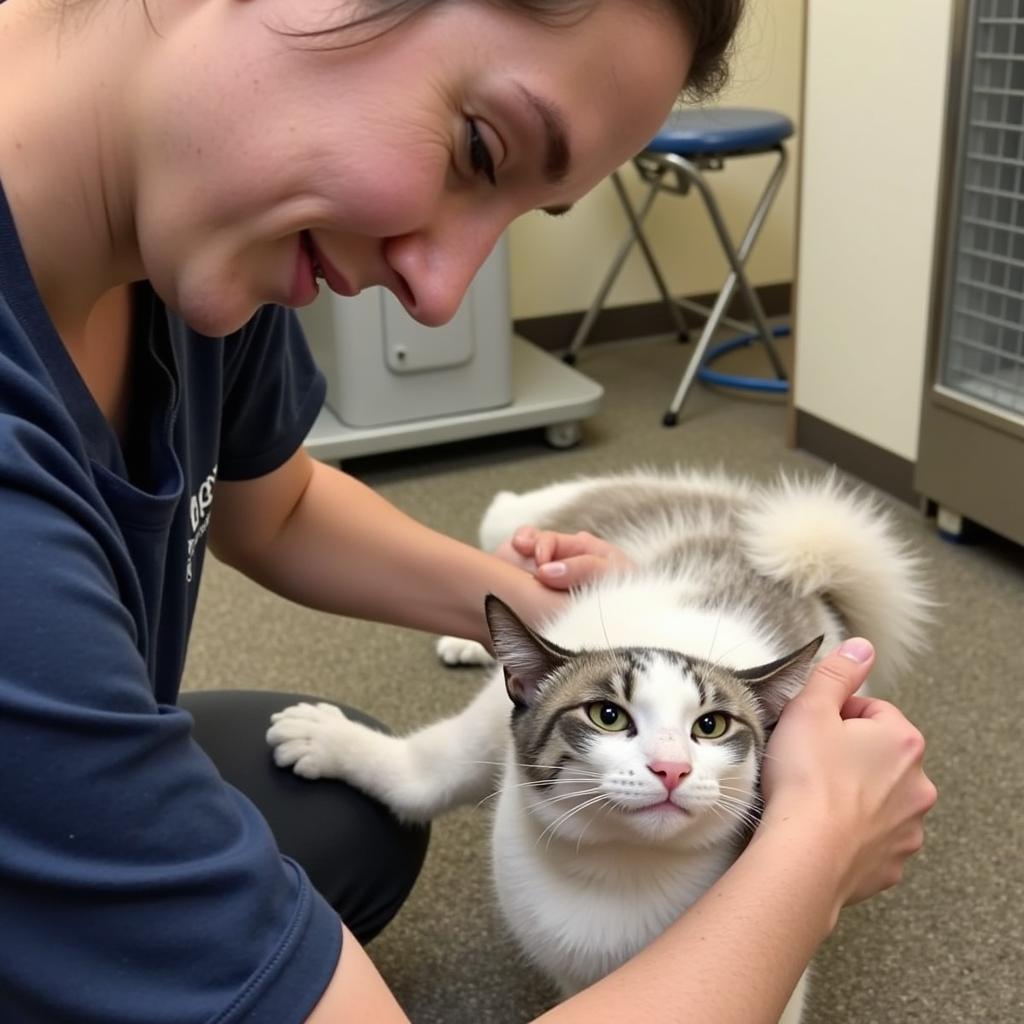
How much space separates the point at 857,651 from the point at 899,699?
2.47 feet

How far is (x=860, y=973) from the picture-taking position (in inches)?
42.9

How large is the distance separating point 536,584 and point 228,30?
64 centimetres

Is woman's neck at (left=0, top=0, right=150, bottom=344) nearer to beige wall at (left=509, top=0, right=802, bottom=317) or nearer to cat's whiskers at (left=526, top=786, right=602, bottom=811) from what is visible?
cat's whiskers at (left=526, top=786, right=602, bottom=811)

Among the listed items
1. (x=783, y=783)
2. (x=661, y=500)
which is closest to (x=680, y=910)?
(x=783, y=783)

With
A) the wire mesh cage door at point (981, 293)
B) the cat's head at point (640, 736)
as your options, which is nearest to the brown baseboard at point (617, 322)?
the wire mesh cage door at point (981, 293)

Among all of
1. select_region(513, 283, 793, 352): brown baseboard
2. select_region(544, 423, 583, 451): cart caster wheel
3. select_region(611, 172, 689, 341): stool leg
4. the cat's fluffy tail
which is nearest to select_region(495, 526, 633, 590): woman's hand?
the cat's fluffy tail

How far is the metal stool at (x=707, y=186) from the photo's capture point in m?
2.39

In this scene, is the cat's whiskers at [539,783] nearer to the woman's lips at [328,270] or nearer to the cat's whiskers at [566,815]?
the cat's whiskers at [566,815]

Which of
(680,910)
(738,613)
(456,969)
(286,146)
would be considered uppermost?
(286,146)

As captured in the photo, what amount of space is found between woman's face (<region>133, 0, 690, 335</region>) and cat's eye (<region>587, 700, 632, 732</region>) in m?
0.32

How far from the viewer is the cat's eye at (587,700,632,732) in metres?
0.78

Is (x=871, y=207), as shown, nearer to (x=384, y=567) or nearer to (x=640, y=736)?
(x=384, y=567)

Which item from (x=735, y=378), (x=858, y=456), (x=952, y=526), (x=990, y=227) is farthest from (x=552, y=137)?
(x=735, y=378)

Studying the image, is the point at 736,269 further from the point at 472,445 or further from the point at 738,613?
the point at 738,613
